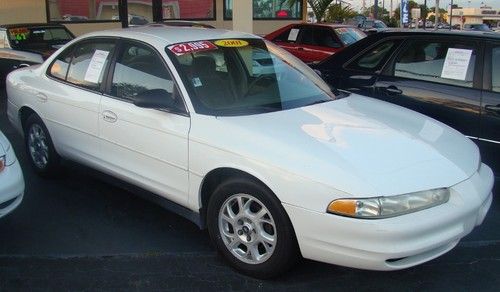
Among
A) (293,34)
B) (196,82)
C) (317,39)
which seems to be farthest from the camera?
(293,34)

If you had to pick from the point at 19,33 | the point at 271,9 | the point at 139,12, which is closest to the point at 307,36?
the point at 19,33

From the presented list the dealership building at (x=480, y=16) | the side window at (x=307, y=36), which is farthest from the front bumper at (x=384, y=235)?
the dealership building at (x=480, y=16)

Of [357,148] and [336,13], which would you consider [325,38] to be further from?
[357,148]

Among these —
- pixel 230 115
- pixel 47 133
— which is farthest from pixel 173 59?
pixel 47 133

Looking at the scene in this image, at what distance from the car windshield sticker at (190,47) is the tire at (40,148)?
168cm

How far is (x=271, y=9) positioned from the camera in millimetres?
Result: 18047

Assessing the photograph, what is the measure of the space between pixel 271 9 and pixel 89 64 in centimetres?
1408

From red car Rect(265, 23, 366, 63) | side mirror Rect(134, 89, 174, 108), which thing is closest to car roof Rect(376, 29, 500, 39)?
side mirror Rect(134, 89, 174, 108)

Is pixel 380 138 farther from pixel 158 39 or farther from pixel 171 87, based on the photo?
pixel 158 39

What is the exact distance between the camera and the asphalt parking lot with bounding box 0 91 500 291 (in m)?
3.39

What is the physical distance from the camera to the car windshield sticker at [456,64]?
16.4ft

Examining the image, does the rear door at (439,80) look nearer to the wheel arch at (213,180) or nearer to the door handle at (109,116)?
the wheel arch at (213,180)

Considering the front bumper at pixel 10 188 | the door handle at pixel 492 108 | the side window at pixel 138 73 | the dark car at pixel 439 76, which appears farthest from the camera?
the dark car at pixel 439 76

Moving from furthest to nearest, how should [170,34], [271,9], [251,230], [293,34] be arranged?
[271,9] < [293,34] < [170,34] < [251,230]
